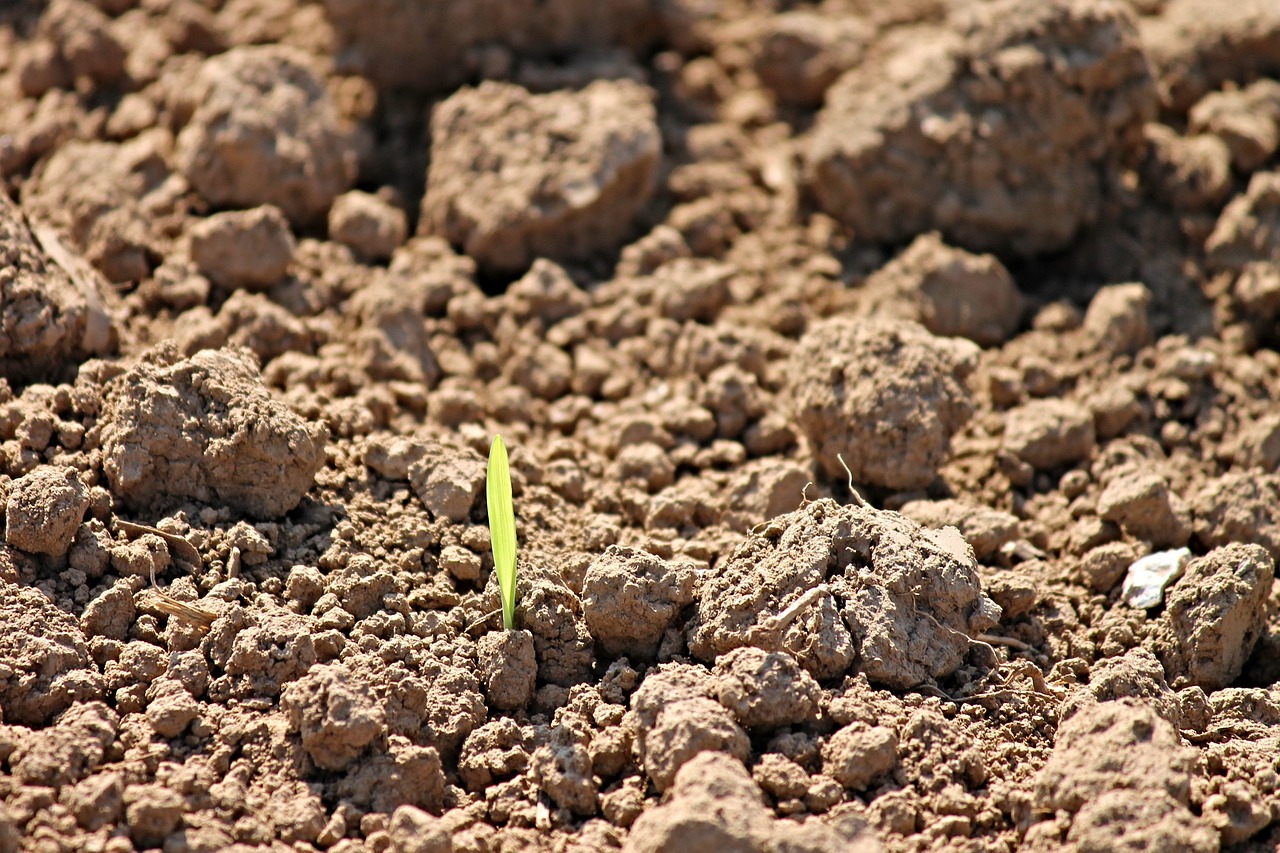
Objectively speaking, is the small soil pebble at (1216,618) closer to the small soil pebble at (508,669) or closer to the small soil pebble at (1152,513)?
the small soil pebble at (1152,513)

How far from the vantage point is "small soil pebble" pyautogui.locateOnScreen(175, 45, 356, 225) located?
3393 millimetres

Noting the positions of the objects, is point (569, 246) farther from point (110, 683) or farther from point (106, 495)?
point (110, 683)

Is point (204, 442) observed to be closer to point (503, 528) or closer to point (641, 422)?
point (503, 528)

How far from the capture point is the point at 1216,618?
2.53 metres

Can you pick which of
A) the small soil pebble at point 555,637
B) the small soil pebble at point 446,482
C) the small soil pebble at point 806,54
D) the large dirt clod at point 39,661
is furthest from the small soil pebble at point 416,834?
the small soil pebble at point 806,54

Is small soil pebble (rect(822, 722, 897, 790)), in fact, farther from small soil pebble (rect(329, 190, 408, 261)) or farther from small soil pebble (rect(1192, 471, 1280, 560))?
small soil pebble (rect(329, 190, 408, 261))

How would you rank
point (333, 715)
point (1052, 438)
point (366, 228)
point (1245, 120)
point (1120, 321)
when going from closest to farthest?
1. point (333, 715)
2. point (1052, 438)
3. point (1120, 321)
4. point (366, 228)
5. point (1245, 120)

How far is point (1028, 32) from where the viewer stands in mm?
3533

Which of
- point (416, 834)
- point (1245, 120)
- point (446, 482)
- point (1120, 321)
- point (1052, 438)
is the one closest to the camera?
point (416, 834)

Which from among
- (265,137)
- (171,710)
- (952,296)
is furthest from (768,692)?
(265,137)

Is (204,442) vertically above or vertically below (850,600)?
above

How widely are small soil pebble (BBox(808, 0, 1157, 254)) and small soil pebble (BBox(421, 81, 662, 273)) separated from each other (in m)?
0.62

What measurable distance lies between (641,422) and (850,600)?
2.80 feet

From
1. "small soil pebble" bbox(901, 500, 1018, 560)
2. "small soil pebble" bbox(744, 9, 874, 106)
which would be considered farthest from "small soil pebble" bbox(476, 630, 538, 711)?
"small soil pebble" bbox(744, 9, 874, 106)
